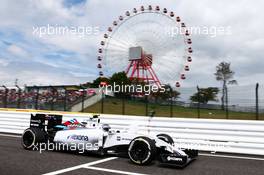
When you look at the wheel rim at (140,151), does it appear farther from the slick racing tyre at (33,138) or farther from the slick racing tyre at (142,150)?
the slick racing tyre at (33,138)

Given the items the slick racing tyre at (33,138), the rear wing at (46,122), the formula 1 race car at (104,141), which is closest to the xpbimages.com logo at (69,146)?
the formula 1 race car at (104,141)

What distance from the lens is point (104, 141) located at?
6844 millimetres

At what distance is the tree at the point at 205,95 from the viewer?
14.3 meters

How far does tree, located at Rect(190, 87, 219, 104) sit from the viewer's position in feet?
47.1

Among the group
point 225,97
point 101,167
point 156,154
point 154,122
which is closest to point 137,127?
point 156,154

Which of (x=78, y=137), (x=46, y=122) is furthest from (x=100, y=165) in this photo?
(x=46, y=122)

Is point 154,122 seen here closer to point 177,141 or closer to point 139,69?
point 177,141

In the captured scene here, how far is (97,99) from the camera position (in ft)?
89.0

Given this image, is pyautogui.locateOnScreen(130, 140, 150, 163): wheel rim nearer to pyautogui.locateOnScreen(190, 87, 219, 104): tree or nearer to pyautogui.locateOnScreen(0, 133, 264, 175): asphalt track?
pyautogui.locateOnScreen(0, 133, 264, 175): asphalt track

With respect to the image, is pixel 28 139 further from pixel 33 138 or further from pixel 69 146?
pixel 69 146

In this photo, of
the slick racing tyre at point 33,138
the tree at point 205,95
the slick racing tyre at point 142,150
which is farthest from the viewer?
the tree at point 205,95

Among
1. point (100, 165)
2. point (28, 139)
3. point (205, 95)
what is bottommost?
point (100, 165)

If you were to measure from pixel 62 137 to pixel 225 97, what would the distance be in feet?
31.5

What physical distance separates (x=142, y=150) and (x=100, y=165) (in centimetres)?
94
